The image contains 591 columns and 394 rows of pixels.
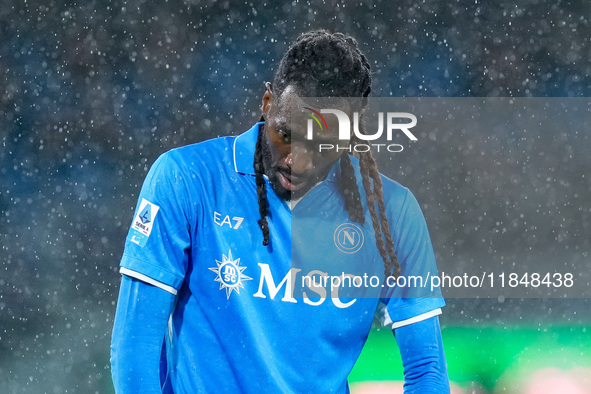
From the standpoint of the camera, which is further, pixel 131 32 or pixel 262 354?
pixel 131 32

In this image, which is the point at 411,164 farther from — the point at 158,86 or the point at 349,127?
the point at 158,86

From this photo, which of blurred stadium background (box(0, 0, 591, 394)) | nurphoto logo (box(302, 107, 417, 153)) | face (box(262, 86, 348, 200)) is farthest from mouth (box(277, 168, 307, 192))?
blurred stadium background (box(0, 0, 591, 394))

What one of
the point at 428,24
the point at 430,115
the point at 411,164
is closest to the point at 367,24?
the point at 428,24

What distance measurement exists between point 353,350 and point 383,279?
209 millimetres

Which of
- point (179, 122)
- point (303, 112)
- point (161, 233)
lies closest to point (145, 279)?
point (161, 233)

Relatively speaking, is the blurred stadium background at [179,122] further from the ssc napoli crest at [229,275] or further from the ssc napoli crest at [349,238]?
the ssc napoli crest at [229,275]

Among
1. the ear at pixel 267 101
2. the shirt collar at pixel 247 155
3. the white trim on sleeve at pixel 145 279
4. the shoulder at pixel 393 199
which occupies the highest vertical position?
the ear at pixel 267 101

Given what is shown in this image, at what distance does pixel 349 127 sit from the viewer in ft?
5.71

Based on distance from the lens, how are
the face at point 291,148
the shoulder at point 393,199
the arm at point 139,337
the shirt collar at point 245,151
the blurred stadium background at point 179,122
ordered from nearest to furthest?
1. the arm at point 139,337
2. the face at point 291,148
3. the shirt collar at point 245,151
4. the shoulder at point 393,199
5. the blurred stadium background at point 179,122

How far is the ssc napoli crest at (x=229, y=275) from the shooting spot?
1.66 meters

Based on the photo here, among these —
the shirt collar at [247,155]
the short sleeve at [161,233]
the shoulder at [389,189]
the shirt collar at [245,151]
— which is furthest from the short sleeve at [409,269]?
the short sleeve at [161,233]

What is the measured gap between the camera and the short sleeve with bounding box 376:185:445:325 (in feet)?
5.99

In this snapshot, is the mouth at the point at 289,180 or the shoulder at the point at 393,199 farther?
the shoulder at the point at 393,199

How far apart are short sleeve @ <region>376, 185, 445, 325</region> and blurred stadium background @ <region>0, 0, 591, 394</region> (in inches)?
48.0
